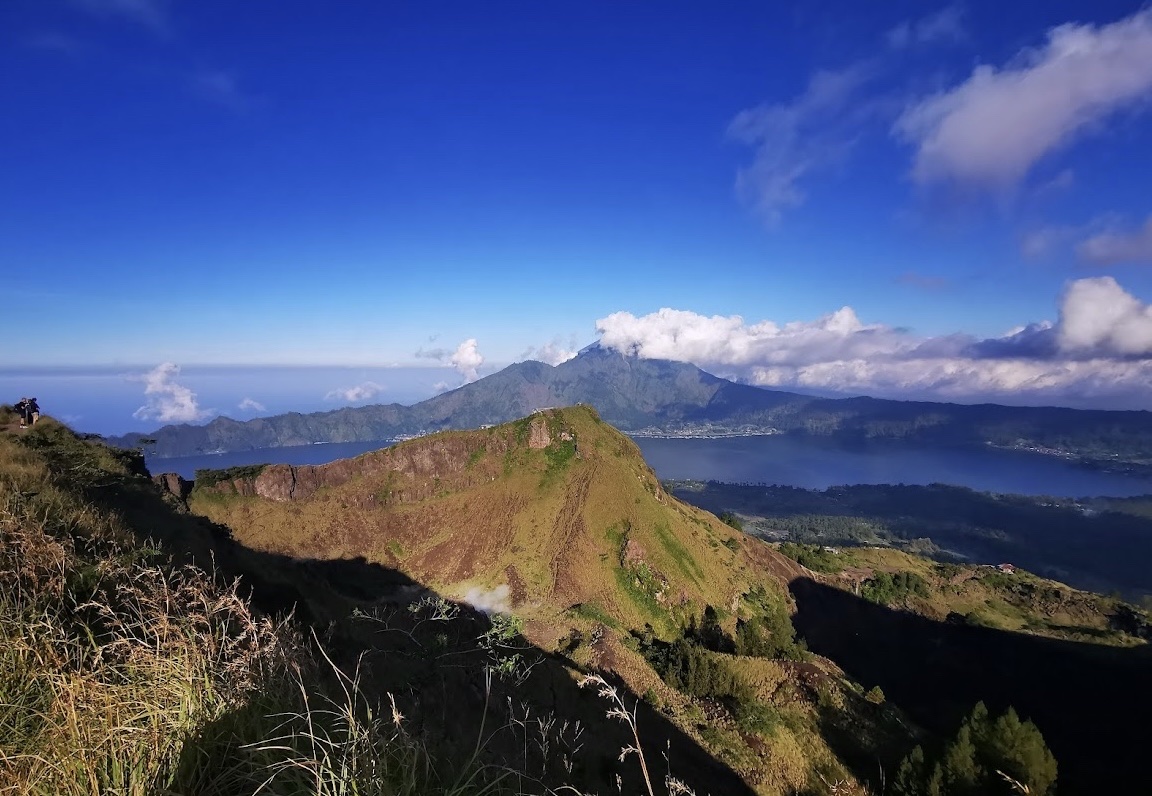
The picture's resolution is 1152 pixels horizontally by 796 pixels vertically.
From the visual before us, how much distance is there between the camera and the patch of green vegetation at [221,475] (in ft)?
141

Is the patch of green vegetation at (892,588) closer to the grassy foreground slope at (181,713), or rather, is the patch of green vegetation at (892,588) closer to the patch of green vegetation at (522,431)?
the patch of green vegetation at (522,431)

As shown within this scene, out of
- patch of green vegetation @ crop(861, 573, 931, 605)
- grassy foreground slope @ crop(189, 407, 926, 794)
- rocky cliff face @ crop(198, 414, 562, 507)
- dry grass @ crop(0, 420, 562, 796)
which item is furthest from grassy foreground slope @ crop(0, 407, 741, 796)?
patch of green vegetation @ crop(861, 573, 931, 605)

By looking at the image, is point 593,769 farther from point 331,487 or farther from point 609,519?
point 331,487

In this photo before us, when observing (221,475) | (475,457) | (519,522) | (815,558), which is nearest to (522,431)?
Result: (475,457)

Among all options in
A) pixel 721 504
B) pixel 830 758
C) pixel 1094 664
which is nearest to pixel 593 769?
pixel 830 758

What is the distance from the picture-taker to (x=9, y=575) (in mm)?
4066

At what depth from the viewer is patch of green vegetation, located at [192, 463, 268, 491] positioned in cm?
4312

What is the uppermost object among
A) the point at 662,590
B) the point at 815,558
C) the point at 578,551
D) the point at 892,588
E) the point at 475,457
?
the point at 475,457

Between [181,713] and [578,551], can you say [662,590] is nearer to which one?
[578,551]

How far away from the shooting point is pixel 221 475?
43.8 metres

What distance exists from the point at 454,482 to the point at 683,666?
1001 inches

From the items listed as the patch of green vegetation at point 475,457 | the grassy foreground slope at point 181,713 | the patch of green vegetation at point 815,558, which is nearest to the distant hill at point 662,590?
the patch of green vegetation at point 475,457

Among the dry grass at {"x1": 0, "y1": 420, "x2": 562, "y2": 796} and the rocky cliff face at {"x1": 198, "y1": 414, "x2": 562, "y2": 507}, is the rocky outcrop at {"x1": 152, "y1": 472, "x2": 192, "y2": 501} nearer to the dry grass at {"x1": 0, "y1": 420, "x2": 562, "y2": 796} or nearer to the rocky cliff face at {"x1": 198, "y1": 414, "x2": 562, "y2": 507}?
the rocky cliff face at {"x1": 198, "y1": 414, "x2": 562, "y2": 507}

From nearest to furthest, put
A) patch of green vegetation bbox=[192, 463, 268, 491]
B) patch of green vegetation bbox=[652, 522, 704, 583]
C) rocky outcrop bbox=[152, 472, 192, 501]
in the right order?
rocky outcrop bbox=[152, 472, 192, 501]
patch of green vegetation bbox=[652, 522, 704, 583]
patch of green vegetation bbox=[192, 463, 268, 491]
